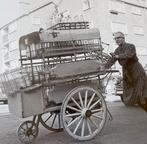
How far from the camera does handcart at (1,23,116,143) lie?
18.6 feet

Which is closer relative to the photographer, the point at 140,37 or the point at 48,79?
the point at 48,79

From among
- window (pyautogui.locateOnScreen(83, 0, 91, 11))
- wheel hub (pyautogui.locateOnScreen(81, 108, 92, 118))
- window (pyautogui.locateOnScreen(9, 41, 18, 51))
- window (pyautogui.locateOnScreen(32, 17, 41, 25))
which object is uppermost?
window (pyautogui.locateOnScreen(83, 0, 91, 11))

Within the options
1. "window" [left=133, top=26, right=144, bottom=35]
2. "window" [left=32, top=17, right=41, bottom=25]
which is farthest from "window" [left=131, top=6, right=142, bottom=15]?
"window" [left=32, top=17, right=41, bottom=25]

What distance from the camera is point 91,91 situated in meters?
6.03

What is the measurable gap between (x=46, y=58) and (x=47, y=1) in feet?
86.6

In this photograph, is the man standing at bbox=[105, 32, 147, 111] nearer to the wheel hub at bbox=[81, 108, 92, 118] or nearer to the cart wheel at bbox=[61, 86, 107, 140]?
the cart wheel at bbox=[61, 86, 107, 140]

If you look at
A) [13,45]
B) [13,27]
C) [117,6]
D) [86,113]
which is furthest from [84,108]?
[13,45]

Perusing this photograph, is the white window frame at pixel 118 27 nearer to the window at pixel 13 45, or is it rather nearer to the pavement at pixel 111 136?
the window at pixel 13 45

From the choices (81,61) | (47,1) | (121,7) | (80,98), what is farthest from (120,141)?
(47,1)

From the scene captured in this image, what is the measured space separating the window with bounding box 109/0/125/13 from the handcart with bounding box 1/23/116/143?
20.9 meters

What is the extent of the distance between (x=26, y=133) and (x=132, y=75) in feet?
7.47

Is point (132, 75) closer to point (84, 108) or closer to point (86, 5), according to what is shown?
point (84, 108)

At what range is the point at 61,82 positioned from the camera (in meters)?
5.73

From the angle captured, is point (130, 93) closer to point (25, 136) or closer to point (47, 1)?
point (25, 136)
